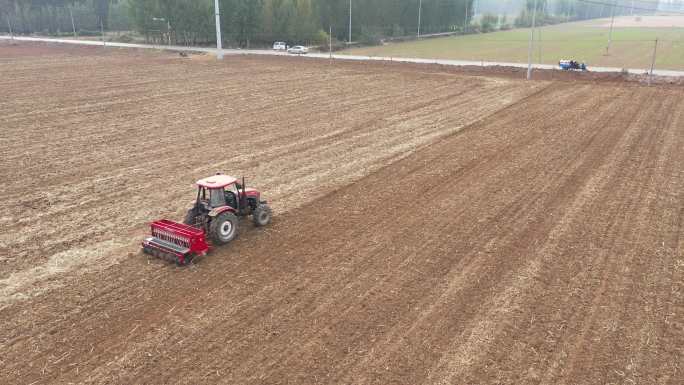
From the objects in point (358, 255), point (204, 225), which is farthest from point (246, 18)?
point (358, 255)

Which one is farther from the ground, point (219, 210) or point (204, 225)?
point (219, 210)

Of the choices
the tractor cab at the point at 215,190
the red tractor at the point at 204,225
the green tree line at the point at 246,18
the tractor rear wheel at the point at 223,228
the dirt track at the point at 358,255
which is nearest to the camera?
the dirt track at the point at 358,255

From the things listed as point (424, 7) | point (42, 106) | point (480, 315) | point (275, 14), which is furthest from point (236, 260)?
point (424, 7)

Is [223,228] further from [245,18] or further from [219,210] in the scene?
[245,18]

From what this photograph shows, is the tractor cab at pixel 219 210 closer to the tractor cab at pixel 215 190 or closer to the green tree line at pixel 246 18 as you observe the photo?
the tractor cab at pixel 215 190

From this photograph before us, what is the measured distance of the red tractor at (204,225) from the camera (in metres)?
11.2

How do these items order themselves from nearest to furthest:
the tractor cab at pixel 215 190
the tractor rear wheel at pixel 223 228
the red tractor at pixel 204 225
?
the red tractor at pixel 204 225 < the tractor rear wheel at pixel 223 228 < the tractor cab at pixel 215 190

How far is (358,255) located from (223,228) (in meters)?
3.24

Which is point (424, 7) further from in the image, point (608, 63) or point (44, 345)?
point (44, 345)

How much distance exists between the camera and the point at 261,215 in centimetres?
1295

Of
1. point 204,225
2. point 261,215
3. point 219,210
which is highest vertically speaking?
point 219,210

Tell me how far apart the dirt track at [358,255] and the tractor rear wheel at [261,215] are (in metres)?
0.31

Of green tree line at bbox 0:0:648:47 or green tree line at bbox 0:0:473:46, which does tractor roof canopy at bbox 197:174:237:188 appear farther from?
green tree line at bbox 0:0:648:47

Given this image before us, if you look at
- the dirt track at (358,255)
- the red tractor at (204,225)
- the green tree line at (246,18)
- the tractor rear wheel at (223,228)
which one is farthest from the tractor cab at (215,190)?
the green tree line at (246,18)
